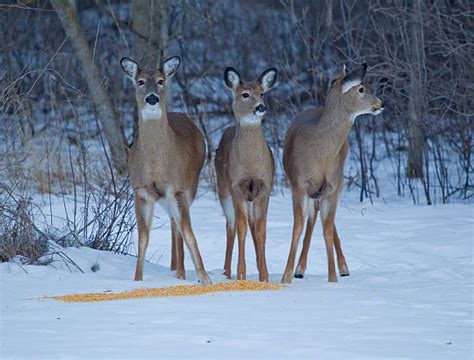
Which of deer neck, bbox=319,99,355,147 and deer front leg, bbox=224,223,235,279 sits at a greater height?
deer neck, bbox=319,99,355,147

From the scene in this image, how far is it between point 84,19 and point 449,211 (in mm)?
12190

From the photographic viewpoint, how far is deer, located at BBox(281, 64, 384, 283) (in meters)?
9.58

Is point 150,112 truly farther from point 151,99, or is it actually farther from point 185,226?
point 185,226

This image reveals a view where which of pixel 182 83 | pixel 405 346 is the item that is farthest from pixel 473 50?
pixel 405 346

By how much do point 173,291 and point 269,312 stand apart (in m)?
1.31

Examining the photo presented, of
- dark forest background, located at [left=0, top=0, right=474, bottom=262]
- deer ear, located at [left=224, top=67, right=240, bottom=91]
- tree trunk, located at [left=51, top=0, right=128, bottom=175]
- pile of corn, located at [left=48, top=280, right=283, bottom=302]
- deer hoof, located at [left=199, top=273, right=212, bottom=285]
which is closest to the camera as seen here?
pile of corn, located at [left=48, top=280, right=283, bottom=302]

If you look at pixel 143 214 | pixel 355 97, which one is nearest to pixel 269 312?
pixel 143 214

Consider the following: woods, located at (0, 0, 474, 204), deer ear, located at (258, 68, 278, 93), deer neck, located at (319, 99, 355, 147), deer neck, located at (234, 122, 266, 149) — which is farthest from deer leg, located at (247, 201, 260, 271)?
woods, located at (0, 0, 474, 204)

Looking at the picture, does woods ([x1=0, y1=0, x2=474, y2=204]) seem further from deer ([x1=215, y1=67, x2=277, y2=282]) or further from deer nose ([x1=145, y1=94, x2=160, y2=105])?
deer ([x1=215, y1=67, x2=277, y2=282])

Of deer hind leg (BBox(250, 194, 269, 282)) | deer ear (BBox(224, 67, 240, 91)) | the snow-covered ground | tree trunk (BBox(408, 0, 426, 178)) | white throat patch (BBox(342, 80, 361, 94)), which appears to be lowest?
the snow-covered ground

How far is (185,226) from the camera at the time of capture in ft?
30.2

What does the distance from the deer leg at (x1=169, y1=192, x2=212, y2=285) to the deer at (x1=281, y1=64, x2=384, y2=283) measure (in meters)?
0.85

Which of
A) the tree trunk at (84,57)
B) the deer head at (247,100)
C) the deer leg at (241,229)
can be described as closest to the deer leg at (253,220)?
the deer leg at (241,229)

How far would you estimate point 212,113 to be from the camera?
19.9 metres
